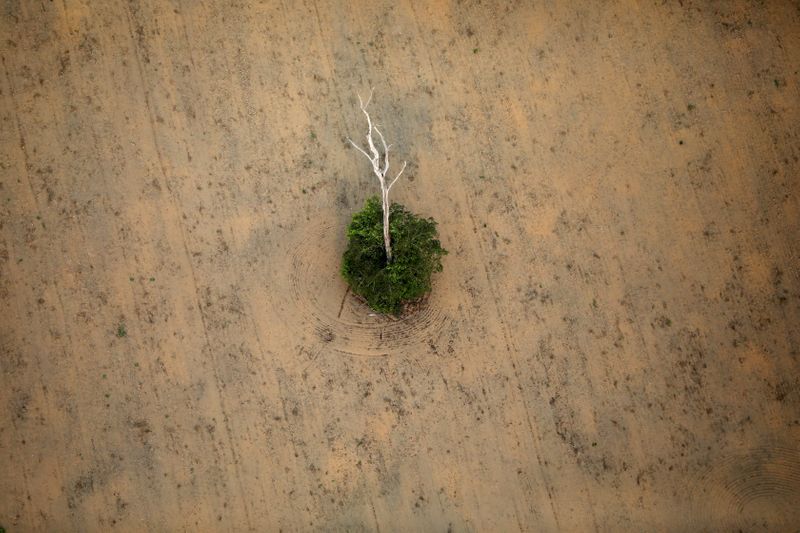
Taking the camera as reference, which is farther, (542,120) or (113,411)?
(542,120)

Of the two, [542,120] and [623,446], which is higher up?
[542,120]

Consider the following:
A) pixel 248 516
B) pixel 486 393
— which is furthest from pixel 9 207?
pixel 486 393

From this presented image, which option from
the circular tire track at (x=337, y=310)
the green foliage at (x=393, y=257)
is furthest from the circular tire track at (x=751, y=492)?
the green foliage at (x=393, y=257)

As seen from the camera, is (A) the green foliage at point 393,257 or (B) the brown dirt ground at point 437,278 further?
(B) the brown dirt ground at point 437,278

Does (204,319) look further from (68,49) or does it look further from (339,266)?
(68,49)

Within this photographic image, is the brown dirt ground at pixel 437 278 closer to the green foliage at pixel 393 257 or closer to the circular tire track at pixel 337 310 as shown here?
the circular tire track at pixel 337 310
